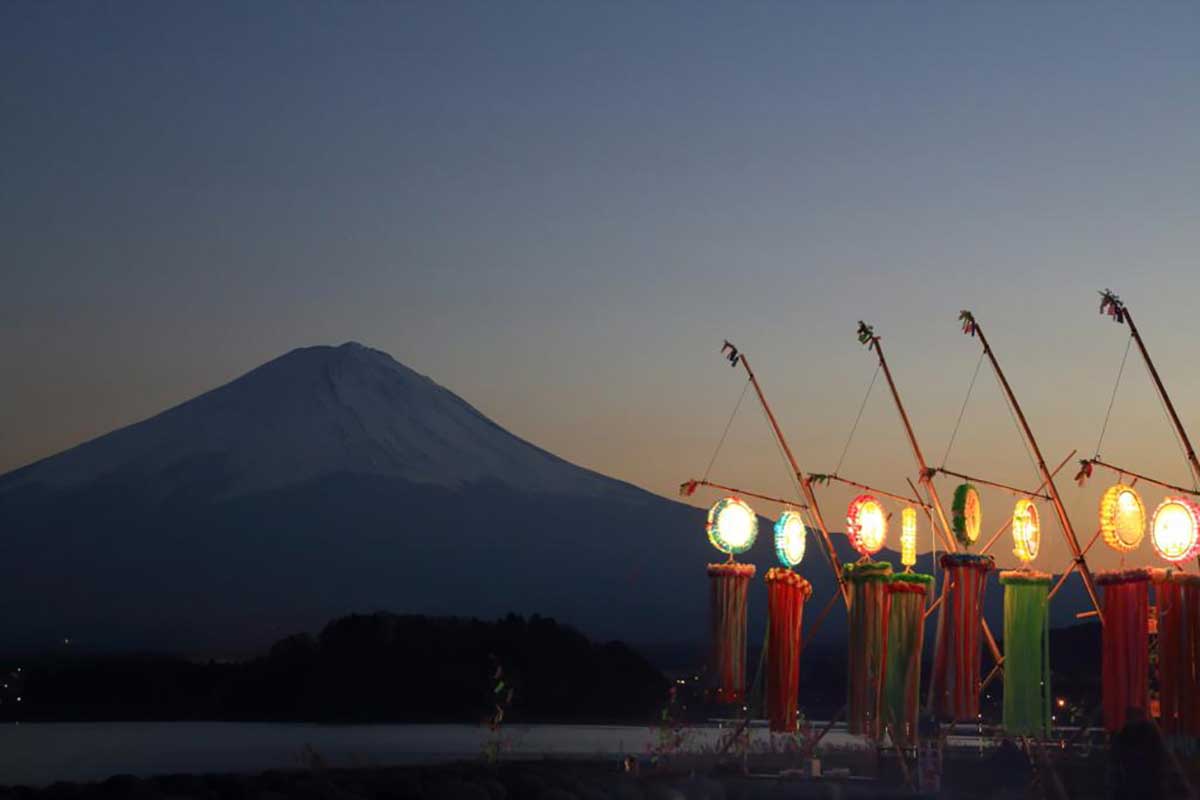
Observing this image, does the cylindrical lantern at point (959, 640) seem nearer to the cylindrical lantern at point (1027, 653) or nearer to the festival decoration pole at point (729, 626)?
the cylindrical lantern at point (1027, 653)

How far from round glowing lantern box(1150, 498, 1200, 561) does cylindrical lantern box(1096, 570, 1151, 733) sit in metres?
0.43

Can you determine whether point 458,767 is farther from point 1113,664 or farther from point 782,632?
point 1113,664

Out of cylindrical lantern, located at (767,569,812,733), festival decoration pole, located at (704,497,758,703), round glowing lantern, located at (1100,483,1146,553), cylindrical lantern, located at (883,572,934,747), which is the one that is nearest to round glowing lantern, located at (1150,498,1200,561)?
round glowing lantern, located at (1100,483,1146,553)

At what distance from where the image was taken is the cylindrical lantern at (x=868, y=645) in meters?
23.8

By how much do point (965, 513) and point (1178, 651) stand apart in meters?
3.55

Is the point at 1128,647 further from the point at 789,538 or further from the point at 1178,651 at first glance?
the point at 789,538

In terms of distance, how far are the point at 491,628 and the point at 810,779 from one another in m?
77.9

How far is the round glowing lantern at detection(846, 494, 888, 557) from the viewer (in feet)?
84.6

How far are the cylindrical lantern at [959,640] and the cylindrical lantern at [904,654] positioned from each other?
2.45 ft

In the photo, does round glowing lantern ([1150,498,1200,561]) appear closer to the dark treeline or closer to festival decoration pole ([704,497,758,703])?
festival decoration pole ([704,497,758,703])

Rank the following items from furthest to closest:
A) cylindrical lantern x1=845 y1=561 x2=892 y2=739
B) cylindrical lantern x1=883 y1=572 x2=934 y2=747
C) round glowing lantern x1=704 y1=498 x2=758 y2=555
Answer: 1. round glowing lantern x1=704 y1=498 x2=758 y2=555
2. cylindrical lantern x1=845 y1=561 x2=892 y2=739
3. cylindrical lantern x1=883 y1=572 x2=934 y2=747

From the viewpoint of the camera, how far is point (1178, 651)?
20938mm

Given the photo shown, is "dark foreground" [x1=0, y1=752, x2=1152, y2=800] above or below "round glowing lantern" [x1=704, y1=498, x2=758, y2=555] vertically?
below

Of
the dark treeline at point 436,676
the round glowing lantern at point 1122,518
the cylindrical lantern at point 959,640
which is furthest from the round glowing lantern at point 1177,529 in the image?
the dark treeline at point 436,676
